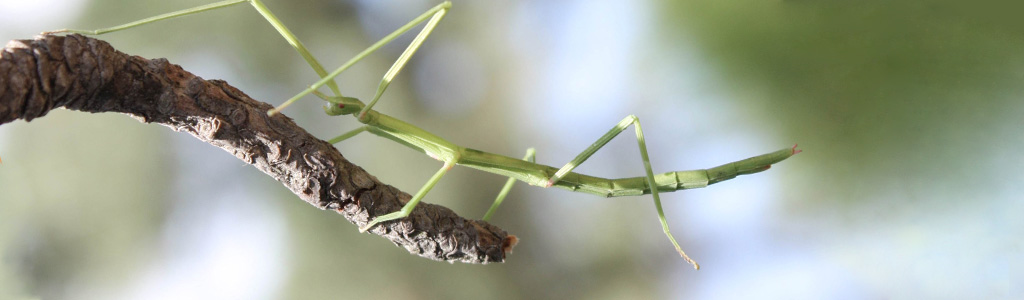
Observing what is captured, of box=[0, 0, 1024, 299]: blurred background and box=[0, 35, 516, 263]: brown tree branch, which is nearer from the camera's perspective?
box=[0, 35, 516, 263]: brown tree branch

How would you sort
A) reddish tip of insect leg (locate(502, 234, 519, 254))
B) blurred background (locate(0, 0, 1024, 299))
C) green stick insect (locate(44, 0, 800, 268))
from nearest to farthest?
green stick insect (locate(44, 0, 800, 268)) → reddish tip of insect leg (locate(502, 234, 519, 254)) → blurred background (locate(0, 0, 1024, 299))

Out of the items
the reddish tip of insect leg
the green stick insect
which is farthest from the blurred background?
the reddish tip of insect leg

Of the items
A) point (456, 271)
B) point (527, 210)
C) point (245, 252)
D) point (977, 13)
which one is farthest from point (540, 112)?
point (977, 13)

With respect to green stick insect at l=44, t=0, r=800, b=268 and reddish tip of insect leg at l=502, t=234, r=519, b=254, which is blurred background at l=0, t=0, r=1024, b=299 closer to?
green stick insect at l=44, t=0, r=800, b=268

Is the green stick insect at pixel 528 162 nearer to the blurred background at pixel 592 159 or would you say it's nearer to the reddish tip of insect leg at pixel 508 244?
the reddish tip of insect leg at pixel 508 244

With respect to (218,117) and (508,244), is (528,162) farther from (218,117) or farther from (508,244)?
(218,117)

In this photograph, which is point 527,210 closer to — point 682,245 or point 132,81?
point 682,245
